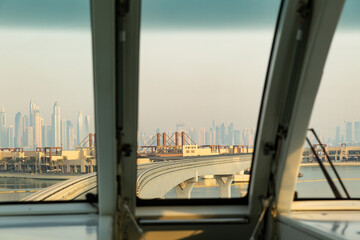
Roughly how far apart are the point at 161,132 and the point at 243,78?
69cm

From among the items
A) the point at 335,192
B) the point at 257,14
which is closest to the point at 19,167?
the point at 257,14

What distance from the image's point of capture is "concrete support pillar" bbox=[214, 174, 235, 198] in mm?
3246

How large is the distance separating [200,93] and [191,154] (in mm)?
511

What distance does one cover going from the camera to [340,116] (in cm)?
301

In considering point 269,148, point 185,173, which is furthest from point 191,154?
point 269,148

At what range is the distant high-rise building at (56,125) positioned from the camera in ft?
9.39

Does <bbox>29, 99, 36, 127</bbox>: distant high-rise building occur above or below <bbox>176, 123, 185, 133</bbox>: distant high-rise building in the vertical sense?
above

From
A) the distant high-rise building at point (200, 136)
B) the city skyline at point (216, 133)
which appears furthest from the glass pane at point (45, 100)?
the distant high-rise building at point (200, 136)

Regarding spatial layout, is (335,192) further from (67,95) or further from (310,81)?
(67,95)

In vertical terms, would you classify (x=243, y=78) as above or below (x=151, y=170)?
above

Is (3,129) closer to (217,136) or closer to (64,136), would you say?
(64,136)

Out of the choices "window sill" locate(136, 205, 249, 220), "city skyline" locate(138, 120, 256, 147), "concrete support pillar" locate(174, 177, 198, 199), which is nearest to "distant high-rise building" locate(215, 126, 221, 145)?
"city skyline" locate(138, 120, 256, 147)

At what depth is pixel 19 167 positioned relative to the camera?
292cm

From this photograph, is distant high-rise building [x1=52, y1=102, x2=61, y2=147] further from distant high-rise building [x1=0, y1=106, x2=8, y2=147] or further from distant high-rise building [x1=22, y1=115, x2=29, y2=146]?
distant high-rise building [x1=0, y1=106, x2=8, y2=147]
